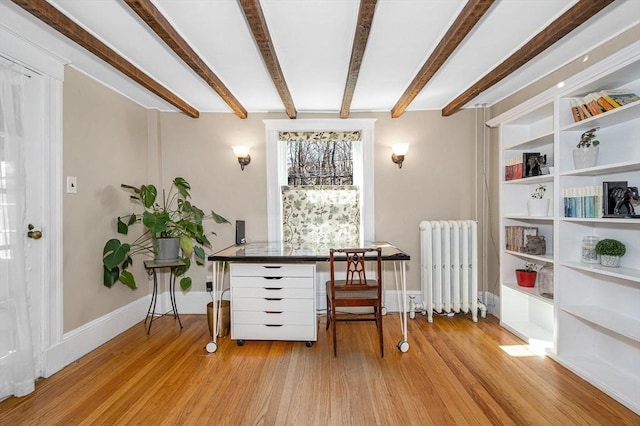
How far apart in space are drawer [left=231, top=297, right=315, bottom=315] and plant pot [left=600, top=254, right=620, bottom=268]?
2.13 m

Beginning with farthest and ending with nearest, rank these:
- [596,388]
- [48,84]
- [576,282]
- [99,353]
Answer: [99,353] < [576,282] < [48,84] < [596,388]

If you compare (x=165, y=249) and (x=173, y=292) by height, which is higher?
(x=165, y=249)

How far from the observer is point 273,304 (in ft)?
9.34

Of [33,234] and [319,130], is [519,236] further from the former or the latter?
[33,234]

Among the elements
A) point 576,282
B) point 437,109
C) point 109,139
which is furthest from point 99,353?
point 437,109

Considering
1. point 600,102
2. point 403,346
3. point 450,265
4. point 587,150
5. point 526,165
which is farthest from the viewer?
point 450,265

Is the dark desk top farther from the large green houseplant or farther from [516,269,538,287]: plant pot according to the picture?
[516,269,538,287]: plant pot

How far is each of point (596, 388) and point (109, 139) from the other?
4.25m

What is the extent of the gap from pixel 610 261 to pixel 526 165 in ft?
3.40

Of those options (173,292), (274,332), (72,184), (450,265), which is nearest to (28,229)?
(72,184)

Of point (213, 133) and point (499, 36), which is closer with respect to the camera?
point (499, 36)

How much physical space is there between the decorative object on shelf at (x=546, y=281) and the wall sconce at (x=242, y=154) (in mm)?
3061

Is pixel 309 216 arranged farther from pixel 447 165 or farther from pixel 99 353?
pixel 99 353

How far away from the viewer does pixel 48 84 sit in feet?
7.63
